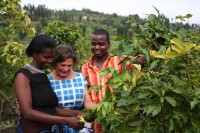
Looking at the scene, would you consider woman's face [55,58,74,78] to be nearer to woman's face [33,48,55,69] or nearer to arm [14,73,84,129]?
woman's face [33,48,55,69]

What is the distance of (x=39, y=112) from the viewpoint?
2.06 meters

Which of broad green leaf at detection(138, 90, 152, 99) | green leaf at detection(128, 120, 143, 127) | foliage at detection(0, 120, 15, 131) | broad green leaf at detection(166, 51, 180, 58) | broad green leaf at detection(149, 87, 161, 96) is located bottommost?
foliage at detection(0, 120, 15, 131)

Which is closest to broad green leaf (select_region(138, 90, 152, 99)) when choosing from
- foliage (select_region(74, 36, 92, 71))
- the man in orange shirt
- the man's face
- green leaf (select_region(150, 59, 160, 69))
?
green leaf (select_region(150, 59, 160, 69))

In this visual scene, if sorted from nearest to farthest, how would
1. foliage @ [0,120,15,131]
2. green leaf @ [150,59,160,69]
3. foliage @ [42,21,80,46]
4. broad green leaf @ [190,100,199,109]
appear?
broad green leaf @ [190,100,199,109] → green leaf @ [150,59,160,69] → foliage @ [0,120,15,131] → foliage @ [42,21,80,46]

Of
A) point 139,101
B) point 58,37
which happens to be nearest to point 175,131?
point 139,101

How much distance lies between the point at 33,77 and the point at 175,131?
1004 mm

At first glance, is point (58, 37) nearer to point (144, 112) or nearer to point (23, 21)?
point (23, 21)

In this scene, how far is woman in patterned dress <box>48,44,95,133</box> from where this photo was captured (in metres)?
2.40

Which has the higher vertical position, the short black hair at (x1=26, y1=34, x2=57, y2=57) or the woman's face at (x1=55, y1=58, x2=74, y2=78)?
the short black hair at (x1=26, y1=34, x2=57, y2=57)

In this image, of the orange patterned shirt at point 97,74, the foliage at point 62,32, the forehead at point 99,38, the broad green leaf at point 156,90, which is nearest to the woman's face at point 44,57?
the orange patterned shirt at point 97,74

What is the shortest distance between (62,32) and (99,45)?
4513 mm

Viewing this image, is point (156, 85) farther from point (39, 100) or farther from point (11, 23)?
point (11, 23)

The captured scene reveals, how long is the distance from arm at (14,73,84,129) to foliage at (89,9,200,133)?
47 centimetres

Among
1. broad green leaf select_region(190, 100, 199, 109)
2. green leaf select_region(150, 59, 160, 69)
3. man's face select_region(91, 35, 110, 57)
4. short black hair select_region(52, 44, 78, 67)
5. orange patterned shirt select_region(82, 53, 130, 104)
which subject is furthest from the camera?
man's face select_region(91, 35, 110, 57)
